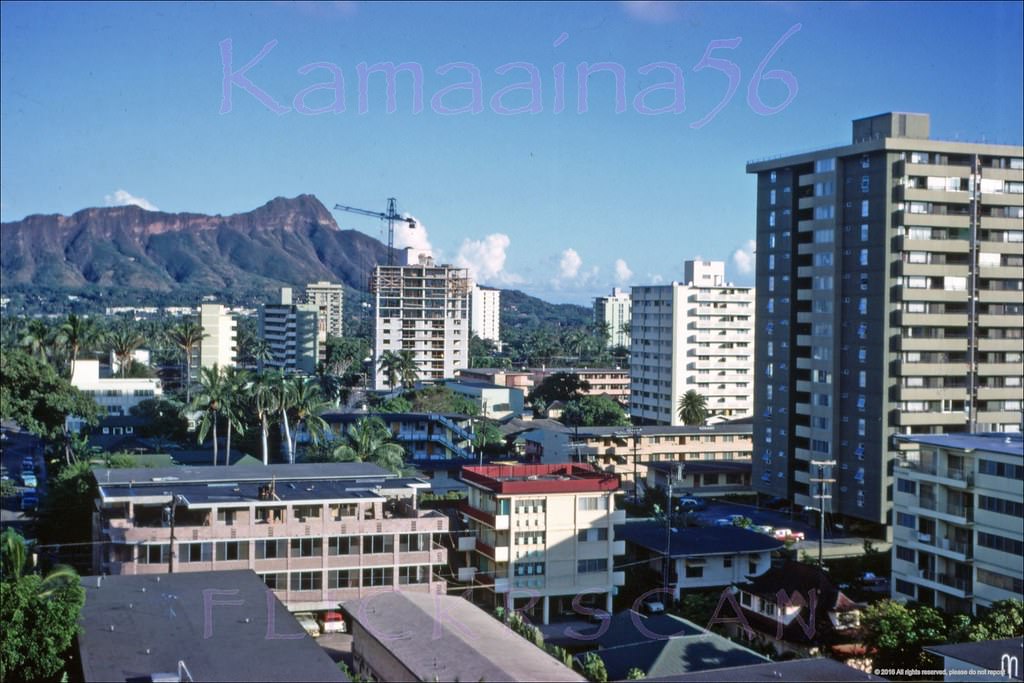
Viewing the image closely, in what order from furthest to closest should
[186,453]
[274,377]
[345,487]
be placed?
1. [186,453]
2. [274,377]
3. [345,487]

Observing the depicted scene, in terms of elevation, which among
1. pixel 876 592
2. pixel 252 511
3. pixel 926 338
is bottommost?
pixel 876 592

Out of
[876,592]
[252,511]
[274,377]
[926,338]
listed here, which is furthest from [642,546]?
[274,377]

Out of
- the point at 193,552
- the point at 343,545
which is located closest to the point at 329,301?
the point at 343,545

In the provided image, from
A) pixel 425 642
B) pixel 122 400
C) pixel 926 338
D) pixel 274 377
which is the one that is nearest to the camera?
pixel 425 642

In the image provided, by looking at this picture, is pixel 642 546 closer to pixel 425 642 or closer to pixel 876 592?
pixel 876 592

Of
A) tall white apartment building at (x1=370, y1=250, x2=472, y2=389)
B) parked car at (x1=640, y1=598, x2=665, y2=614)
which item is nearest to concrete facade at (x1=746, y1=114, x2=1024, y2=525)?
parked car at (x1=640, y1=598, x2=665, y2=614)

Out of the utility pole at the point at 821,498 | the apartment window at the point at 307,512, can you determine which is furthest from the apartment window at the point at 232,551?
the utility pole at the point at 821,498

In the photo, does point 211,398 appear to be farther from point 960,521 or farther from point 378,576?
point 960,521
